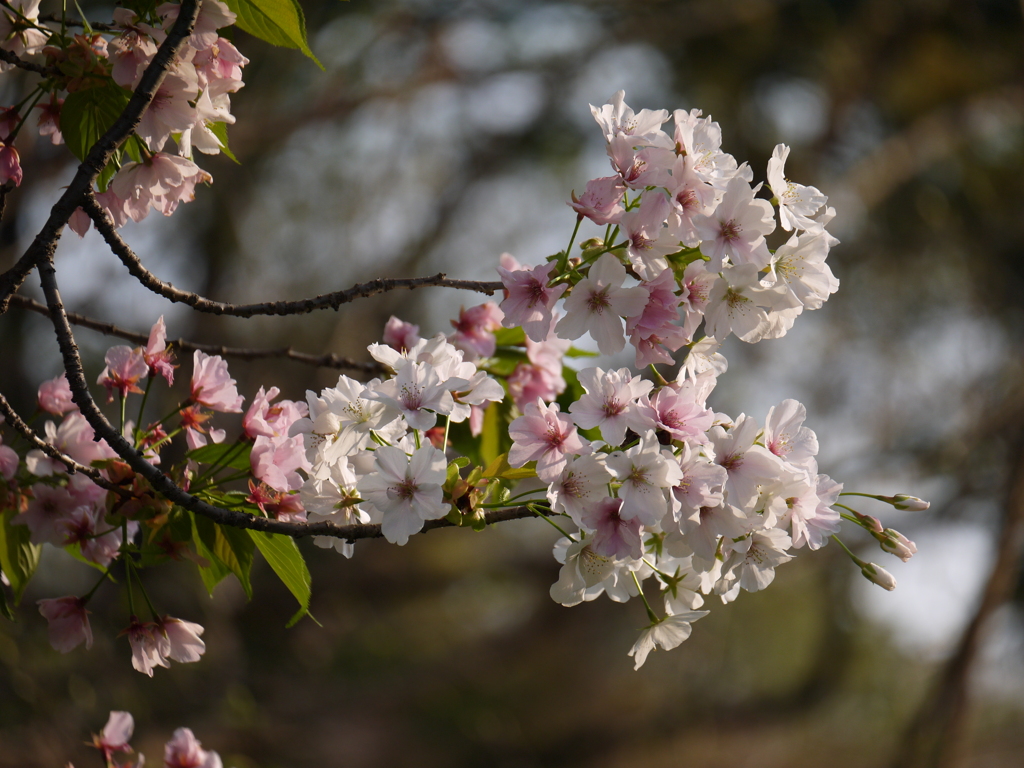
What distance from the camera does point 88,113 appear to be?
2.01 feet

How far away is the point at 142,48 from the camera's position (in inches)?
23.3

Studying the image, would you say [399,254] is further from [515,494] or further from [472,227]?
[515,494]

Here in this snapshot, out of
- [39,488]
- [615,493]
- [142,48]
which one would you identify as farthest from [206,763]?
[142,48]

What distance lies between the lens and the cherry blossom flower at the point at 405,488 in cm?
52

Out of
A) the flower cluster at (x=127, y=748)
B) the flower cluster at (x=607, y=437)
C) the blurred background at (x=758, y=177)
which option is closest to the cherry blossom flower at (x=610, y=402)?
the flower cluster at (x=607, y=437)

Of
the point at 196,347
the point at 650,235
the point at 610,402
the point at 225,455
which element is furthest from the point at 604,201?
the point at 196,347

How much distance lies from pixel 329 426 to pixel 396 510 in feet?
0.33

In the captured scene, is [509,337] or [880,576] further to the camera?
[509,337]

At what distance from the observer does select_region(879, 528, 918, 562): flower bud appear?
59cm

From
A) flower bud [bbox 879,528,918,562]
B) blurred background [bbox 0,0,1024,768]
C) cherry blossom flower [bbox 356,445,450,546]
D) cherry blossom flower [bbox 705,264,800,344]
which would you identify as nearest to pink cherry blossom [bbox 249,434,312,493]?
cherry blossom flower [bbox 356,445,450,546]

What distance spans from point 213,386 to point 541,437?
0.32 m

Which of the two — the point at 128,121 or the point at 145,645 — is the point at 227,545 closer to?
the point at 145,645

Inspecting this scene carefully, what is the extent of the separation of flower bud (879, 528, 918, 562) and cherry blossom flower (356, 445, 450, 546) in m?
0.34

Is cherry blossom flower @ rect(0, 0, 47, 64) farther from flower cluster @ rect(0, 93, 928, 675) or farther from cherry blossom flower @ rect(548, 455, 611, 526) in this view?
cherry blossom flower @ rect(548, 455, 611, 526)
